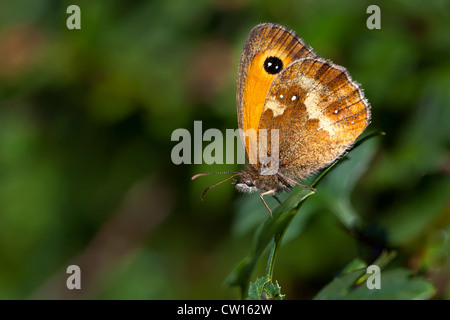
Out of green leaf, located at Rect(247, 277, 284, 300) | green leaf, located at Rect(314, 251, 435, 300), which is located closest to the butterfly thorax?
green leaf, located at Rect(314, 251, 435, 300)

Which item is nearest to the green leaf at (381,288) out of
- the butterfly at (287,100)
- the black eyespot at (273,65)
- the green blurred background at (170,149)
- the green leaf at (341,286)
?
the green leaf at (341,286)

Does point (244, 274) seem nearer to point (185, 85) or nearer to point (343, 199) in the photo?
point (343, 199)

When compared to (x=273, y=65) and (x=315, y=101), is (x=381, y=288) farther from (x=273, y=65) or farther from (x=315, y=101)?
(x=273, y=65)

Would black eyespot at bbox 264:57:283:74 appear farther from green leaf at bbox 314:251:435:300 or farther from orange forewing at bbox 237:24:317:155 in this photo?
green leaf at bbox 314:251:435:300

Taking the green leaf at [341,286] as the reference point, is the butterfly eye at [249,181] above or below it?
above

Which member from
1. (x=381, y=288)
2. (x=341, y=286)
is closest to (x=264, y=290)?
(x=341, y=286)

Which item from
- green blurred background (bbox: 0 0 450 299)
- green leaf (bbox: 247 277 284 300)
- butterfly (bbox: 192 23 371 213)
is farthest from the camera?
green blurred background (bbox: 0 0 450 299)

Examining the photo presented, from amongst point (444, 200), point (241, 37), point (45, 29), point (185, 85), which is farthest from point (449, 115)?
point (45, 29)

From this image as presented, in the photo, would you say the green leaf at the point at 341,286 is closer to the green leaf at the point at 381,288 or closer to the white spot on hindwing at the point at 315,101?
the green leaf at the point at 381,288
